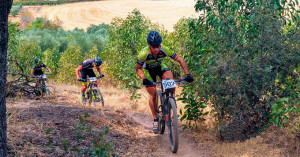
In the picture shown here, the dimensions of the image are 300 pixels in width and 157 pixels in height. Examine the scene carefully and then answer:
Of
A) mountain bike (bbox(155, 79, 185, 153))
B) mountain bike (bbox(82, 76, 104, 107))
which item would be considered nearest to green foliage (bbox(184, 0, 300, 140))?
mountain bike (bbox(155, 79, 185, 153))

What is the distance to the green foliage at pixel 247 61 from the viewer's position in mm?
6020

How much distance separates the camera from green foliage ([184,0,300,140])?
6020mm

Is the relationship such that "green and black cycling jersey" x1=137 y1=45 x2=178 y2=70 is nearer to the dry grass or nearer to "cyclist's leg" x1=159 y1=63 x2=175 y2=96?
"cyclist's leg" x1=159 y1=63 x2=175 y2=96

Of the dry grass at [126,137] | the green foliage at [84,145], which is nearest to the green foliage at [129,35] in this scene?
the dry grass at [126,137]

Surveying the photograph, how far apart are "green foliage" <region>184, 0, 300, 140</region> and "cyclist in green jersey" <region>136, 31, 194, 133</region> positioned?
58 cm

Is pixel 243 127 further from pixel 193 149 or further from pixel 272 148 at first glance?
pixel 193 149

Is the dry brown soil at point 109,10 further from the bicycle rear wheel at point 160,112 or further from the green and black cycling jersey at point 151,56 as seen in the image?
the green and black cycling jersey at point 151,56

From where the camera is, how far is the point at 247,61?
6133mm

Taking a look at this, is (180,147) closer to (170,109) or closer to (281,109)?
(170,109)

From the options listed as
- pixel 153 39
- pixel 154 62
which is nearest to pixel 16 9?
pixel 154 62

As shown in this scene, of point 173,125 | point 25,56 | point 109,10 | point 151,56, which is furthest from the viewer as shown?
point 109,10

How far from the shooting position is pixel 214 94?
657cm

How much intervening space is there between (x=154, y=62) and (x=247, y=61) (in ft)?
6.45

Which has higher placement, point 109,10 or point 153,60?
point 109,10
